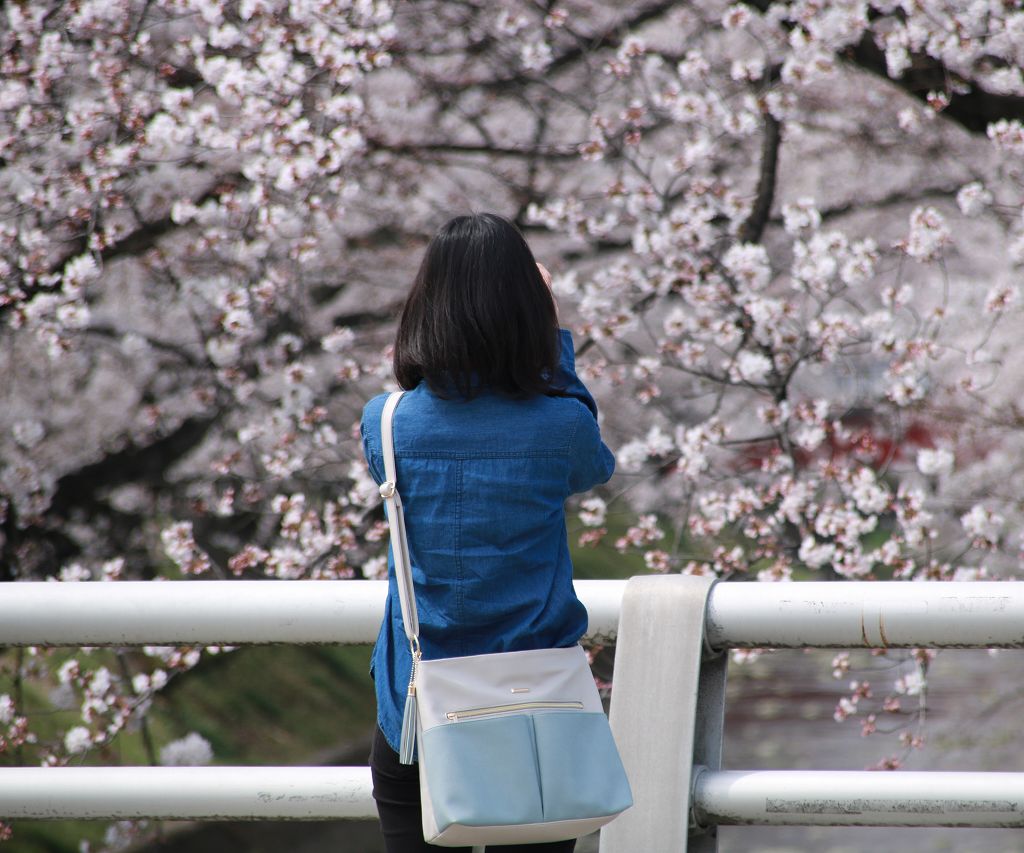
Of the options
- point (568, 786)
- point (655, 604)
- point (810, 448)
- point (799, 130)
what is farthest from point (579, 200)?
point (568, 786)

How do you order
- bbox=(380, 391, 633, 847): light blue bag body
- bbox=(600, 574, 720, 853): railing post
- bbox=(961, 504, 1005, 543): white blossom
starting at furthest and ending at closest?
bbox=(961, 504, 1005, 543): white blossom, bbox=(600, 574, 720, 853): railing post, bbox=(380, 391, 633, 847): light blue bag body

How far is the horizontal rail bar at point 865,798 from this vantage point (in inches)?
66.6

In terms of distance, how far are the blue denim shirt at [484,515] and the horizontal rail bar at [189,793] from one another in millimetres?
317

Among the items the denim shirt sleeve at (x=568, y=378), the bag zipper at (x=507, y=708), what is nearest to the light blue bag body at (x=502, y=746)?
the bag zipper at (x=507, y=708)

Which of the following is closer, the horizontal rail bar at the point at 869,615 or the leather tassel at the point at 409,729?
the leather tassel at the point at 409,729

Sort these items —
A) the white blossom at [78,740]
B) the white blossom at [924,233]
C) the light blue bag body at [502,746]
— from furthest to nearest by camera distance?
1. the white blossom at [924,233]
2. the white blossom at [78,740]
3. the light blue bag body at [502,746]

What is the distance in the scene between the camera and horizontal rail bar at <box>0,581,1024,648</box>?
1.71 m

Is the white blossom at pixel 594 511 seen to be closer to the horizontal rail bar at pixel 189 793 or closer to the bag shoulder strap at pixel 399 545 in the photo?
the horizontal rail bar at pixel 189 793

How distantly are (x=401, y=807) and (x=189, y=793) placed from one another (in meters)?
0.45

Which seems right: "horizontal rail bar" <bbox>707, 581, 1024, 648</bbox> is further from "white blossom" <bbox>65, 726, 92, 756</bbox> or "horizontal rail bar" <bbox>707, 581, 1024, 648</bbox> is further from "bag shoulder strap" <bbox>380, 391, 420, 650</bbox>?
"white blossom" <bbox>65, 726, 92, 756</bbox>

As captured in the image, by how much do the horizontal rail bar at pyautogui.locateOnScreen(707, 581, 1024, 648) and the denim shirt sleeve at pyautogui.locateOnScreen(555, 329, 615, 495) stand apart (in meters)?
0.32

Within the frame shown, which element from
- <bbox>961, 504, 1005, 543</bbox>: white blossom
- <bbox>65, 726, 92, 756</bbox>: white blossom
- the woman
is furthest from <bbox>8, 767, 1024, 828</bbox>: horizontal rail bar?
<bbox>961, 504, 1005, 543</bbox>: white blossom

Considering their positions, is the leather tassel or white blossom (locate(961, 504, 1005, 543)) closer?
the leather tassel

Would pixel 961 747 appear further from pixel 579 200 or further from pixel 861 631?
pixel 861 631
